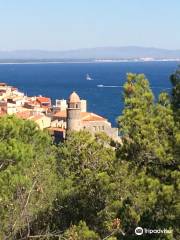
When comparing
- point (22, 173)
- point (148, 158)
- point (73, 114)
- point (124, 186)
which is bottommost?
point (73, 114)

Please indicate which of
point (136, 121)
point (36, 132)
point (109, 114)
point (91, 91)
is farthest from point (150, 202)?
point (91, 91)

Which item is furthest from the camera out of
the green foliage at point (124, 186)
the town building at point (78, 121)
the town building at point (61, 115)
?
the town building at point (61, 115)

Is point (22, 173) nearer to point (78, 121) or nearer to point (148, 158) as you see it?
point (148, 158)

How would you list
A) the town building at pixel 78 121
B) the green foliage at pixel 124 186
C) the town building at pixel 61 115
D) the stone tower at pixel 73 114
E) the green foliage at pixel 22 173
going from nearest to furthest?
1. the green foliage at pixel 22 173
2. the green foliage at pixel 124 186
3. the stone tower at pixel 73 114
4. the town building at pixel 78 121
5. the town building at pixel 61 115

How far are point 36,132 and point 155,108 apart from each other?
1047 centimetres

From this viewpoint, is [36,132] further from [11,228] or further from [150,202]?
[11,228]

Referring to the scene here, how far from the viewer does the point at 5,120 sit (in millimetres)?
21734

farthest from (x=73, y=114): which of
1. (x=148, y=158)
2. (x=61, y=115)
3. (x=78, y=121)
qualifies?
(x=148, y=158)

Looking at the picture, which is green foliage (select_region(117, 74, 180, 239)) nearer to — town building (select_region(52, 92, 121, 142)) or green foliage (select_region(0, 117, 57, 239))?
green foliage (select_region(0, 117, 57, 239))

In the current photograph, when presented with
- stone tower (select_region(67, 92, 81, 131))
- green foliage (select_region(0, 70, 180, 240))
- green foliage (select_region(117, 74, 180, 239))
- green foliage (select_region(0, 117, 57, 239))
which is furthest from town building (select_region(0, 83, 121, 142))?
green foliage (select_region(117, 74, 180, 239))

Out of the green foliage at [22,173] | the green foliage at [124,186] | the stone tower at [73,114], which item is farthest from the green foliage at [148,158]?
the stone tower at [73,114]

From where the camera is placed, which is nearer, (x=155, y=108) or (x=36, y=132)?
(x=155, y=108)

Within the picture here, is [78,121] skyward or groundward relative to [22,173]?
groundward

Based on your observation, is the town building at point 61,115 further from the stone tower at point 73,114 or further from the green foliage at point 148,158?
the green foliage at point 148,158
